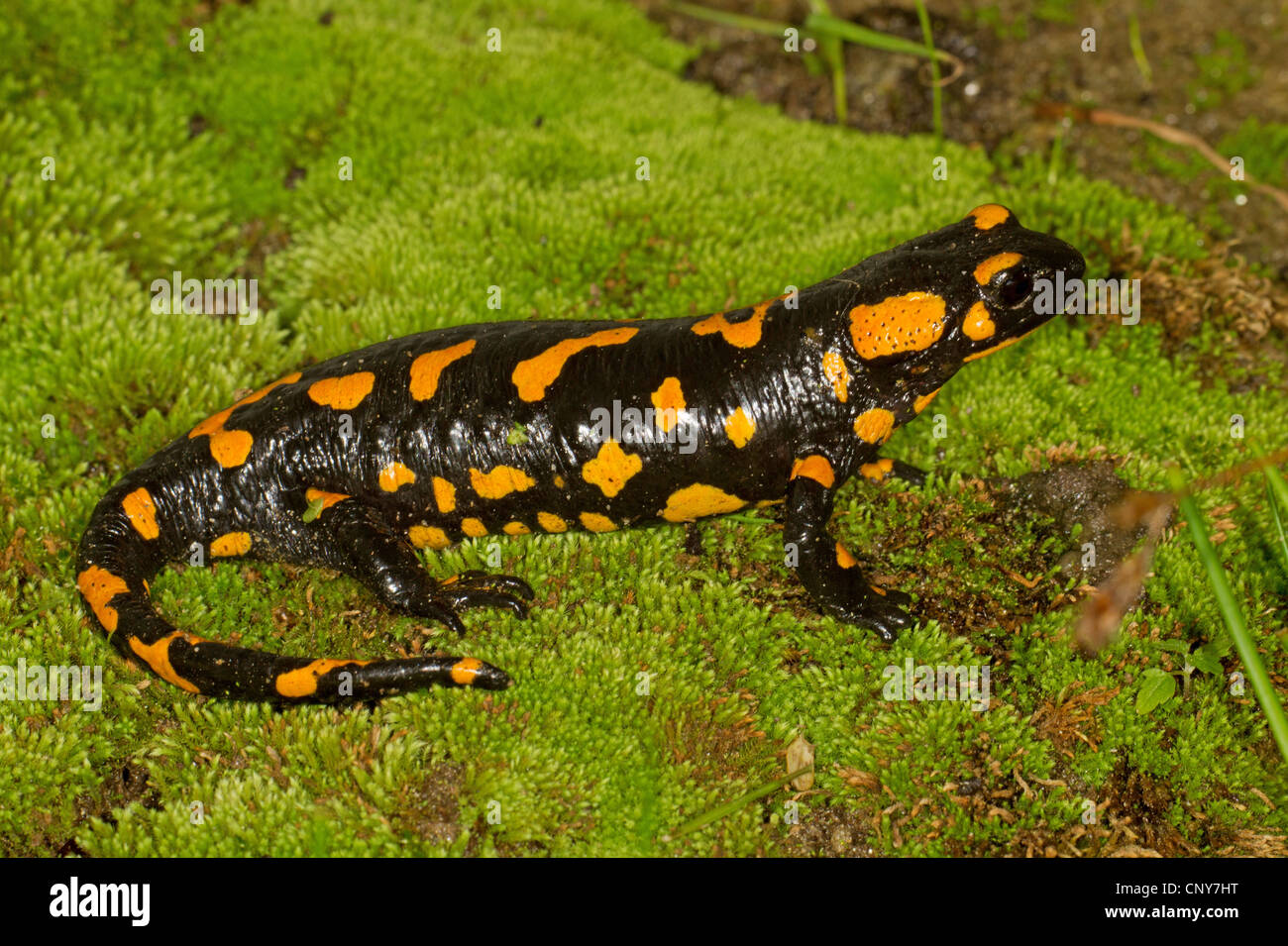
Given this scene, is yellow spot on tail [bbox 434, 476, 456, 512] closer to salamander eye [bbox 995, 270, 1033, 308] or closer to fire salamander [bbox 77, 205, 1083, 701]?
fire salamander [bbox 77, 205, 1083, 701]

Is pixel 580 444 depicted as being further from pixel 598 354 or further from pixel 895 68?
pixel 895 68

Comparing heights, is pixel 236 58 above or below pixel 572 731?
above

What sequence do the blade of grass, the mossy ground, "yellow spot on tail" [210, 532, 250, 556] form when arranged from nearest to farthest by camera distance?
the blade of grass → the mossy ground → "yellow spot on tail" [210, 532, 250, 556]

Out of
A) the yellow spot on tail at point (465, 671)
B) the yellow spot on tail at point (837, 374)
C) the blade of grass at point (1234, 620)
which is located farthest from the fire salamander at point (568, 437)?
the blade of grass at point (1234, 620)

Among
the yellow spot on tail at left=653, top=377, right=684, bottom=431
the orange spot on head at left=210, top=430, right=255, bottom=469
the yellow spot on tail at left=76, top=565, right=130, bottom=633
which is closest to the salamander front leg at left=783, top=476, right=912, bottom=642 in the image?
the yellow spot on tail at left=653, top=377, right=684, bottom=431

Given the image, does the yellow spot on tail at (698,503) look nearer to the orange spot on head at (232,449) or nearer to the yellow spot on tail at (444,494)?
the yellow spot on tail at (444,494)

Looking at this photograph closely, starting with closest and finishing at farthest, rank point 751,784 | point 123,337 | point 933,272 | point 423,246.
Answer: point 751,784 < point 933,272 < point 123,337 < point 423,246

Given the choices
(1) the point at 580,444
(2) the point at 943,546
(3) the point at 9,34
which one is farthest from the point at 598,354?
(3) the point at 9,34

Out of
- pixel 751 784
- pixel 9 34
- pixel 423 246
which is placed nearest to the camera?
pixel 751 784
